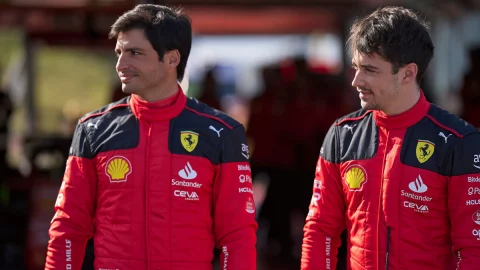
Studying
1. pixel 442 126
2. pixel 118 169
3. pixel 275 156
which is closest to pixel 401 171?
pixel 442 126

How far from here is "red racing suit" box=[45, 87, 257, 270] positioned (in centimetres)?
309

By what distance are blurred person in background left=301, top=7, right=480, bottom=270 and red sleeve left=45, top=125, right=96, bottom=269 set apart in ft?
2.56

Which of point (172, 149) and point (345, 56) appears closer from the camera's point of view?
point (172, 149)

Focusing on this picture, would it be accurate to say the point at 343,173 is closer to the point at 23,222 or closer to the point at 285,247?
the point at 23,222

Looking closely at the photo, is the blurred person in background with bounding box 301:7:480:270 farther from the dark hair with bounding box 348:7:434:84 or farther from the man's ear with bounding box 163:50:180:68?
the man's ear with bounding box 163:50:180:68

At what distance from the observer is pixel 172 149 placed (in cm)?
316

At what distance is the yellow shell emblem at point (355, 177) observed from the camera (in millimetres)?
3066

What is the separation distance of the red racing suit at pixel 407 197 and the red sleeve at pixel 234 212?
210mm

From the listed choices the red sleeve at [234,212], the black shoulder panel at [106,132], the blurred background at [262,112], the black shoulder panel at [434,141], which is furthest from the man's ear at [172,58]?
the blurred background at [262,112]

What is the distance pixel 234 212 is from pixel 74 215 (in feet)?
1.83

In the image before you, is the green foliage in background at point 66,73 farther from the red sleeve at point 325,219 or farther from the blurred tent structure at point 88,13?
the red sleeve at point 325,219

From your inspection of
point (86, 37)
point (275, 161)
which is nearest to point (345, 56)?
point (275, 161)

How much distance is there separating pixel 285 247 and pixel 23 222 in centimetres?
288


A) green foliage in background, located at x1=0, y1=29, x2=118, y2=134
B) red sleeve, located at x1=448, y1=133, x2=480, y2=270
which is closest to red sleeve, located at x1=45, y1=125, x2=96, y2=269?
red sleeve, located at x1=448, y1=133, x2=480, y2=270
